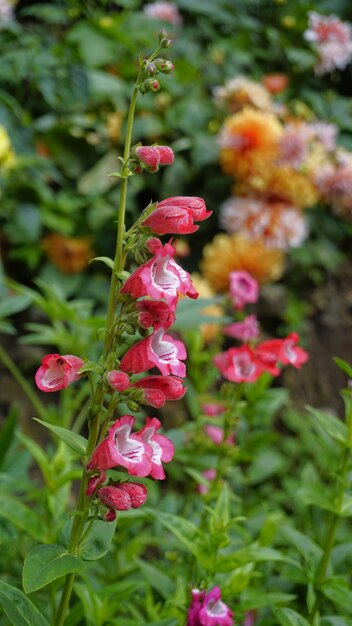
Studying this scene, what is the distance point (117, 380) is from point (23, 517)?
0.46 meters

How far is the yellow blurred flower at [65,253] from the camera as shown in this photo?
2502mm

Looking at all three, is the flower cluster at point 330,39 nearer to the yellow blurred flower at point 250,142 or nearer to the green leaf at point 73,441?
the yellow blurred flower at point 250,142

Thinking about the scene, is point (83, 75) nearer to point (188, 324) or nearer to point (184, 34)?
point (184, 34)

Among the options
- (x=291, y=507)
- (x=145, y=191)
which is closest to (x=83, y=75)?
(x=145, y=191)

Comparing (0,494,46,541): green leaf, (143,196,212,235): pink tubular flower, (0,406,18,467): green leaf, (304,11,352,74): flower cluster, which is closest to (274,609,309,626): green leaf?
(0,494,46,541): green leaf

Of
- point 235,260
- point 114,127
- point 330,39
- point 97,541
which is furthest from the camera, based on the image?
point 330,39

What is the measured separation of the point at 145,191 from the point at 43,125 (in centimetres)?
41

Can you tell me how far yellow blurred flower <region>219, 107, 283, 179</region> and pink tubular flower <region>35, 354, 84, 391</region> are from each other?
1.79 metres

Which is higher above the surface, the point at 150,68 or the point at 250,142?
the point at 150,68

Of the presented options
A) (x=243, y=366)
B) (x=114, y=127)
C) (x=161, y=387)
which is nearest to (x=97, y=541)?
(x=161, y=387)

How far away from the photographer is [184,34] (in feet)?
10.1

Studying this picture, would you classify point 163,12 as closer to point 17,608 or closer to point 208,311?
point 208,311

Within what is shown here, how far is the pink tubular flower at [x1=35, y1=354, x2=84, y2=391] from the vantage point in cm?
83

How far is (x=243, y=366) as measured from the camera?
123 centimetres
